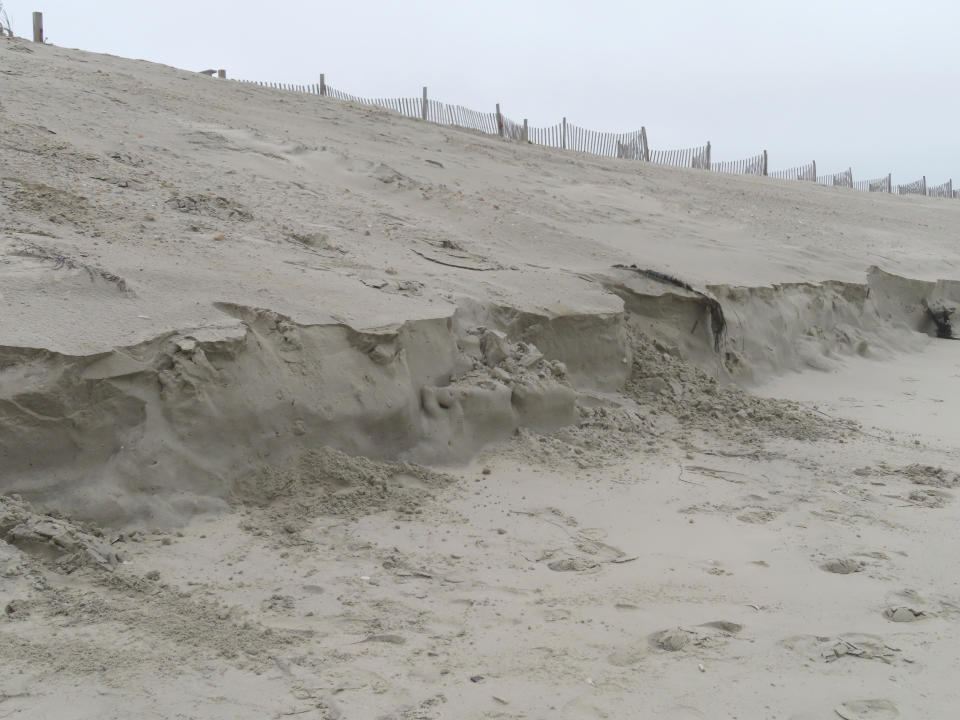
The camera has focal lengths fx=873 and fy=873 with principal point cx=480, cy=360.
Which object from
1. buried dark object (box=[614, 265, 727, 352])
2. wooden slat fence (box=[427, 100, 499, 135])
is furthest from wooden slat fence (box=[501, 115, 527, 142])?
buried dark object (box=[614, 265, 727, 352])

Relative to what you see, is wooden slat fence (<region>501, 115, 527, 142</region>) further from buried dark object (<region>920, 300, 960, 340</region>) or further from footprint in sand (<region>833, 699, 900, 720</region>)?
footprint in sand (<region>833, 699, 900, 720</region>)

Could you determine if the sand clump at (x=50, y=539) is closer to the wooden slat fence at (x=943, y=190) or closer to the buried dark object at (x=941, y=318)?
the buried dark object at (x=941, y=318)

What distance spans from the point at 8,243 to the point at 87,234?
1.40 ft

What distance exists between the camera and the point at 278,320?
3.23 meters

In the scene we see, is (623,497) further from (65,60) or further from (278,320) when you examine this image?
(65,60)

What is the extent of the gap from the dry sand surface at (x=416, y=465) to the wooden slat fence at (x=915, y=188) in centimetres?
1511

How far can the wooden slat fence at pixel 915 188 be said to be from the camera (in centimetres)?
1905

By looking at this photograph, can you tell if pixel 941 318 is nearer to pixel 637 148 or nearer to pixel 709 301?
pixel 709 301

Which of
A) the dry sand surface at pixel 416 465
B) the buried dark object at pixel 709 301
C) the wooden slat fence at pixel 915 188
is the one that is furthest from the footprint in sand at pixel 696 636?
the wooden slat fence at pixel 915 188

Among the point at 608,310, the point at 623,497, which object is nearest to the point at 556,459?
the point at 623,497

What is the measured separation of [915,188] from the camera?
1945cm

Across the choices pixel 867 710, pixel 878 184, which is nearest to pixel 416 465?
pixel 867 710

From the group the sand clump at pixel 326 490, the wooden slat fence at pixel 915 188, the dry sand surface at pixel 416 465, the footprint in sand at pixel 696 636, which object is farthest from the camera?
the wooden slat fence at pixel 915 188

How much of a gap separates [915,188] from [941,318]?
46.8 ft
